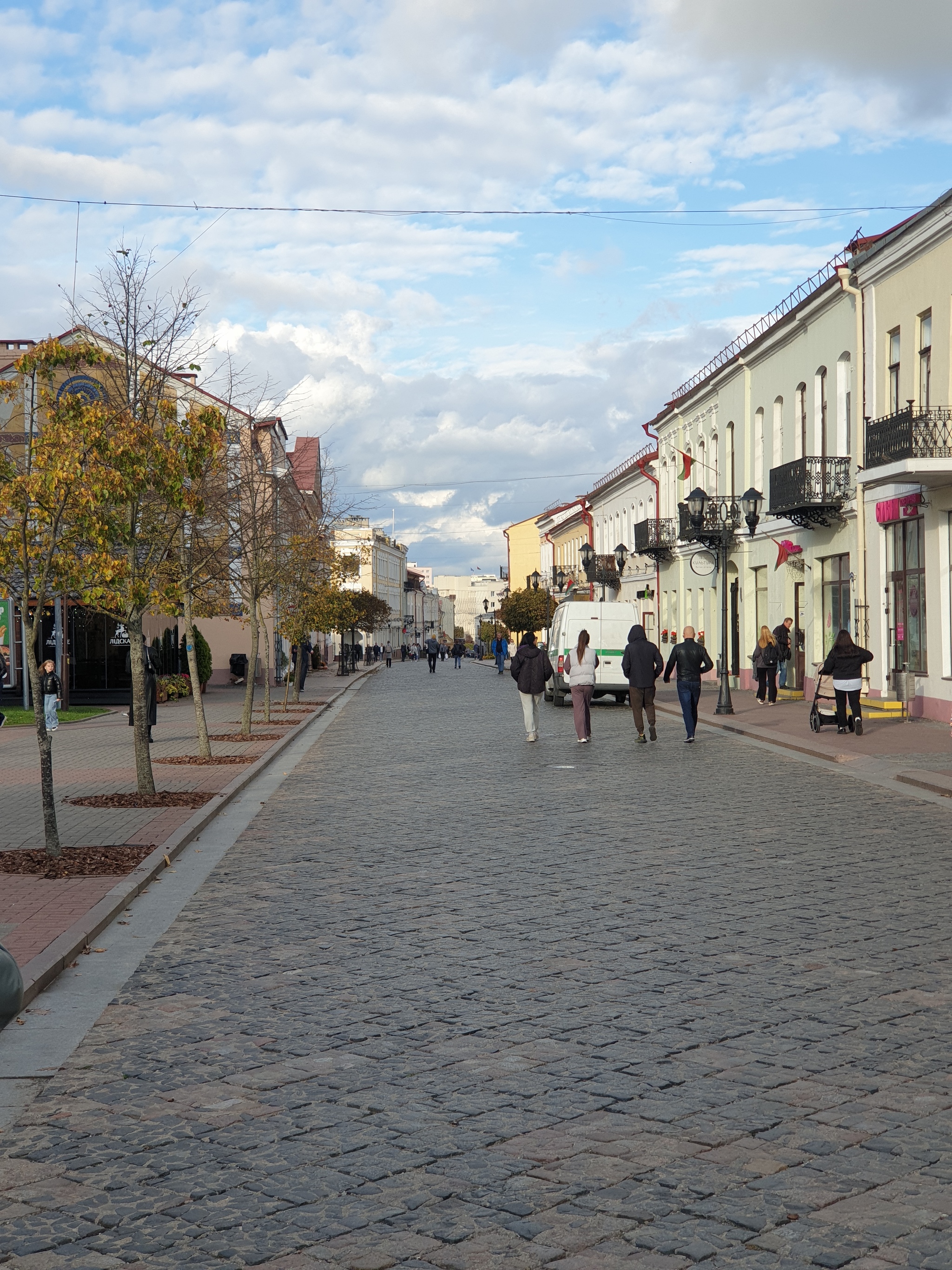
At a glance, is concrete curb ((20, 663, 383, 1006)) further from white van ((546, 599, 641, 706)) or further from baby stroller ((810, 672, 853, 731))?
white van ((546, 599, 641, 706))

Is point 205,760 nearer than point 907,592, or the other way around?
point 205,760

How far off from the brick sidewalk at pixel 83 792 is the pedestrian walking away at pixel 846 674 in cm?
842

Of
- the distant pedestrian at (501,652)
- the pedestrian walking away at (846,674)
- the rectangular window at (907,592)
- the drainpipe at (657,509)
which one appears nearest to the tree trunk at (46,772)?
the pedestrian walking away at (846,674)

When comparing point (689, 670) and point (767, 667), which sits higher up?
point (689, 670)

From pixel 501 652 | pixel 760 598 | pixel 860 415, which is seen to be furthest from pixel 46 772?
pixel 501 652

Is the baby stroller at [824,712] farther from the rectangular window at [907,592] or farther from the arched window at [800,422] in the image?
the arched window at [800,422]

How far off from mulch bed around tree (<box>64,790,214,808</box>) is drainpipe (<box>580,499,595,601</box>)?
53004mm

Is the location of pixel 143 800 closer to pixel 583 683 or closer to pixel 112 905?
pixel 112 905

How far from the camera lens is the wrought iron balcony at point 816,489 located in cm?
2711

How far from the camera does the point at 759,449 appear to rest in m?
34.9

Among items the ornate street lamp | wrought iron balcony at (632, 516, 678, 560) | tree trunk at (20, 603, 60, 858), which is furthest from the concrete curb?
wrought iron balcony at (632, 516, 678, 560)

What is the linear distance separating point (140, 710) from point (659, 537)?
3474cm

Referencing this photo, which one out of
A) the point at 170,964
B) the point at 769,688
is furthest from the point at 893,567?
the point at 170,964

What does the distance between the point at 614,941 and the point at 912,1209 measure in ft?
11.5
